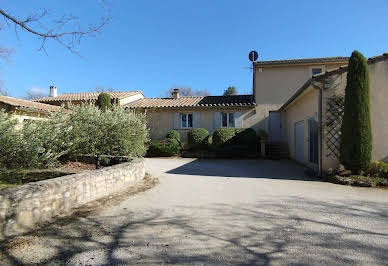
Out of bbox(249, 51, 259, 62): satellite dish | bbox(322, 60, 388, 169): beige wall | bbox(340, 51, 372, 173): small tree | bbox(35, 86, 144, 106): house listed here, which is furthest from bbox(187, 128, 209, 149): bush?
bbox(322, 60, 388, 169): beige wall

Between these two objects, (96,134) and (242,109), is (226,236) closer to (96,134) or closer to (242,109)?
(96,134)

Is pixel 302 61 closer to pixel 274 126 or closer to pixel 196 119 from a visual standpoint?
pixel 274 126

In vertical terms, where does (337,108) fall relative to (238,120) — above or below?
below

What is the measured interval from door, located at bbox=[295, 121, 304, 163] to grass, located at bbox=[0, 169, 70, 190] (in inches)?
418

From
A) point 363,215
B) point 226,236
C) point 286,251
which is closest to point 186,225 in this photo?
point 226,236

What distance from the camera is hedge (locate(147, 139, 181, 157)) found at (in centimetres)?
1902

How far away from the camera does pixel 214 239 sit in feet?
14.3

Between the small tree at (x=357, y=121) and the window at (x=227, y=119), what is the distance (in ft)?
38.4

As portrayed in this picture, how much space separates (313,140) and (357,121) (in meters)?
2.73

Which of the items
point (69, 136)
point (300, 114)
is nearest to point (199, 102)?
point (300, 114)

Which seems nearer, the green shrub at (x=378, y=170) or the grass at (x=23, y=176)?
the grass at (x=23, y=176)

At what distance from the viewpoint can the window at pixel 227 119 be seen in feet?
70.2

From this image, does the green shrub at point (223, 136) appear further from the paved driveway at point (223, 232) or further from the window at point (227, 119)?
the paved driveway at point (223, 232)

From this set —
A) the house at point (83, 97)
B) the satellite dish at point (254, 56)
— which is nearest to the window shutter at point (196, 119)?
the satellite dish at point (254, 56)
